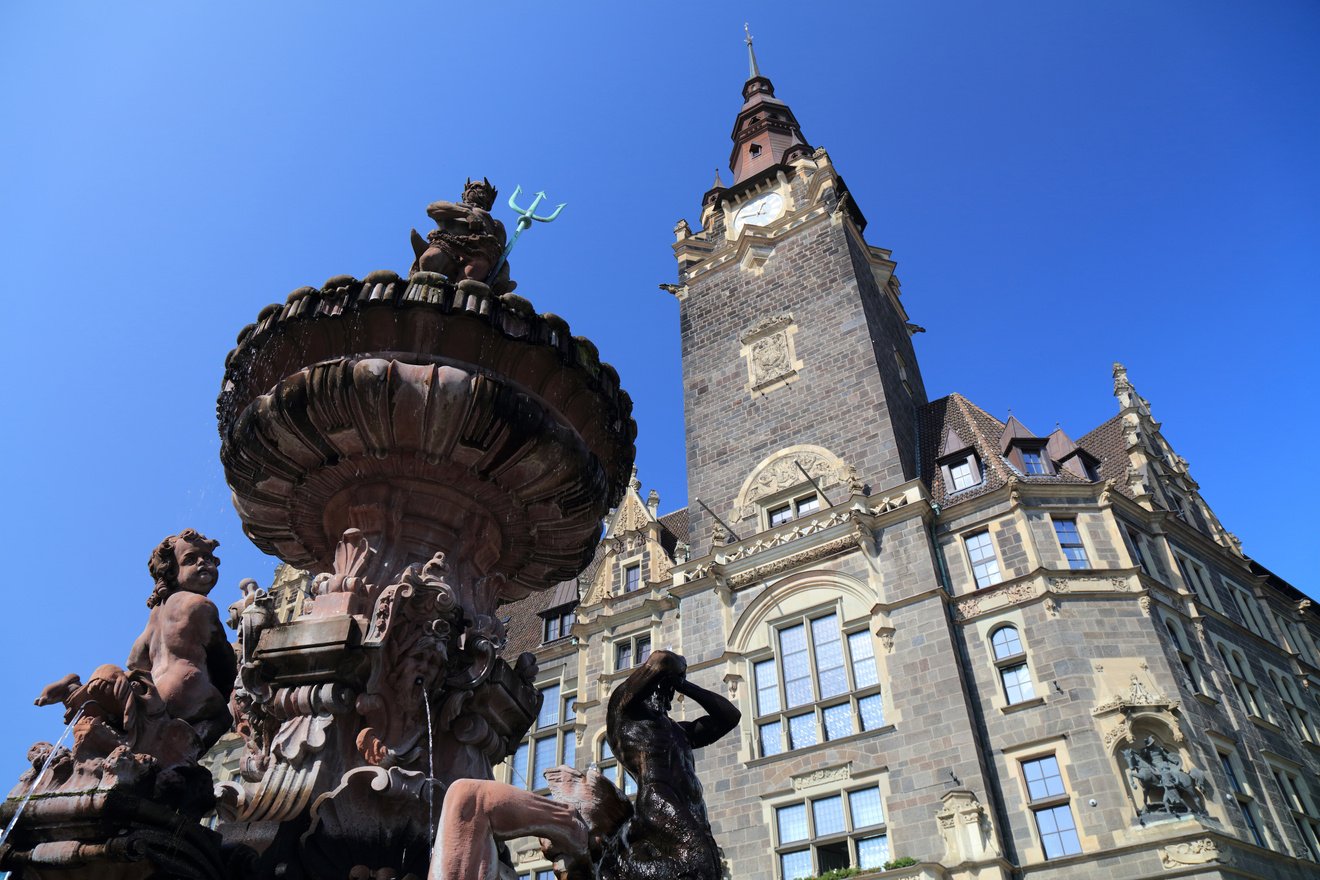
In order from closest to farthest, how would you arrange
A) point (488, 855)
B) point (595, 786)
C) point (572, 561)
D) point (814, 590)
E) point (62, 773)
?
1. point (488, 855)
2. point (62, 773)
3. point (595, 786)
4. point (572, 561)
5. point (814, 590)

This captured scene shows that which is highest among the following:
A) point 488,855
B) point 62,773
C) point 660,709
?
point 660,709

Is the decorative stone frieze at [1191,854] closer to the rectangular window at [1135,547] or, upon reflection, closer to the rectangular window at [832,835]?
the rectangular window at [832,835]

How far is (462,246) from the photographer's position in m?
7.23

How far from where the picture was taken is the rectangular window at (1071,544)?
19.0 meters

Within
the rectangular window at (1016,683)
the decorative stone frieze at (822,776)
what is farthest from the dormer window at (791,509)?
the decorative stone frieze at (822,776)

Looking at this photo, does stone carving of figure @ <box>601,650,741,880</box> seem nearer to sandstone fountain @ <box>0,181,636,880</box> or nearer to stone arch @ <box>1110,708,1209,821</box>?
sandstone fountain @ <box>0,181,636,880</box>

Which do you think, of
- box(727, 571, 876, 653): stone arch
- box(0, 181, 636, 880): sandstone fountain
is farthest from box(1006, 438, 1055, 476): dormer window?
box(0, 181, 636, 880): sandstone fountain

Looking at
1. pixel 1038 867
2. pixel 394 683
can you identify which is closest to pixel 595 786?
pixel 394 683

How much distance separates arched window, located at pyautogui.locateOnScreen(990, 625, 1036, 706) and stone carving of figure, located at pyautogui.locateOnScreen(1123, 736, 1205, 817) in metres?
2.13

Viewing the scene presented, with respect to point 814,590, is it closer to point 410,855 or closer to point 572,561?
point 572,561

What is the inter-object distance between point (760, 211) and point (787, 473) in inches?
461

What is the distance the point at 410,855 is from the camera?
14.8 ft

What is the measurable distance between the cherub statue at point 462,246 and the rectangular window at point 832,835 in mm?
14379

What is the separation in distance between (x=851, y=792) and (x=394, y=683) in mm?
15302
